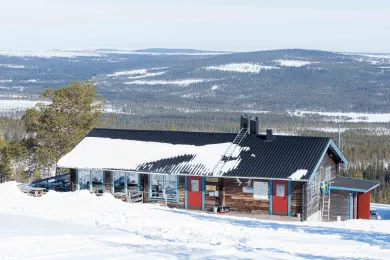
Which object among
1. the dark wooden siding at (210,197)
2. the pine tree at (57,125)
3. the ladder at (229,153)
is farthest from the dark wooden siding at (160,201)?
the pine tree at (57,125)

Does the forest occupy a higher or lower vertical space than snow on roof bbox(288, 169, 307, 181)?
lower

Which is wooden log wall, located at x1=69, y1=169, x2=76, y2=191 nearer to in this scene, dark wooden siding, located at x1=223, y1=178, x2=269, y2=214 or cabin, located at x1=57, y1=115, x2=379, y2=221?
cabin, located at x1=57, y1=115, x2=379, y2=221

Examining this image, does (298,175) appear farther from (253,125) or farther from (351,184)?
(351,184)

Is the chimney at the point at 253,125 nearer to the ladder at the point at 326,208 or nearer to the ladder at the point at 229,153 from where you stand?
the ladder at the point at 229,153

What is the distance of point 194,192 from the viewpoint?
33906 millimetres

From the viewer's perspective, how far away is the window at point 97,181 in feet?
117

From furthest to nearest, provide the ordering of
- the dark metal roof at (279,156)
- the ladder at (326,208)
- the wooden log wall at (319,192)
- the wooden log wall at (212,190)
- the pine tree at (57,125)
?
the pine tree at (57,125) < the ladder at (326,208) < the wooden log wall at (212,190) < the wooden log wall at (319,192) < the dark metal roof at (279,156)

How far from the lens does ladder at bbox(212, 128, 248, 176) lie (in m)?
33.2

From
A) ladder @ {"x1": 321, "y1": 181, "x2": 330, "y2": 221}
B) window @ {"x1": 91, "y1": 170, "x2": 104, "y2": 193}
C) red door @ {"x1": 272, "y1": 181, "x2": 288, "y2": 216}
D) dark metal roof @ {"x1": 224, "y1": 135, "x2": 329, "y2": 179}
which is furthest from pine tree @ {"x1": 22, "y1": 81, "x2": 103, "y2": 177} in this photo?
red door @ {"x1": 272, "y1": 181, "x2": 288, "y2": 216}

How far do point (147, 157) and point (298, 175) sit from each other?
8.17 meters

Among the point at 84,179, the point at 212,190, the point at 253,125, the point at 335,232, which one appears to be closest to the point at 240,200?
the point at 212,190

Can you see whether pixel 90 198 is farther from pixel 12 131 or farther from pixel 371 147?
pixel 371 147

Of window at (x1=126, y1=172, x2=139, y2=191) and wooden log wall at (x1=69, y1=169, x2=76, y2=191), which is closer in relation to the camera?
window at (x1=126, y1=172, x2=139, y2=191)

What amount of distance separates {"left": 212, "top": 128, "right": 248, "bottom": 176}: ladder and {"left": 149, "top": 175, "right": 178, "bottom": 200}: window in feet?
7.30
